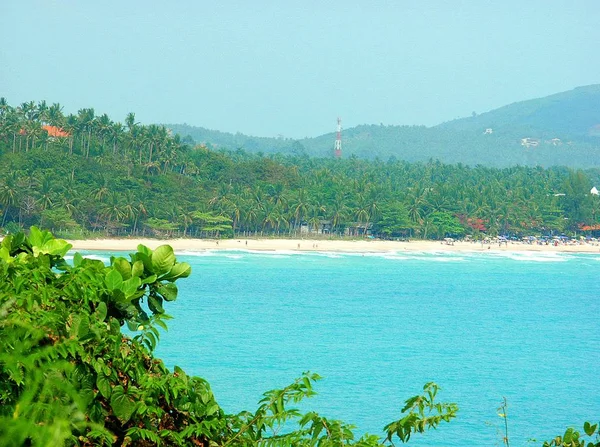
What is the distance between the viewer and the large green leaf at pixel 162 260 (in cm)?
269

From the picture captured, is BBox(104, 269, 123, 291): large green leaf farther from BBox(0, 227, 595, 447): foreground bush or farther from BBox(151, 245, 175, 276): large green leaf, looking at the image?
BBox(151, 245, 175, 276): large green leaf

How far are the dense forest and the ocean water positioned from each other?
4976mm

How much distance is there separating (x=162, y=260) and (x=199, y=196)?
57.6 m

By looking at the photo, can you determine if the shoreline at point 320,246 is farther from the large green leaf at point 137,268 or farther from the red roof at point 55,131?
the large green leaf at point 137,268

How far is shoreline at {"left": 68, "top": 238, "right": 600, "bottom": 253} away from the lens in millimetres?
52156

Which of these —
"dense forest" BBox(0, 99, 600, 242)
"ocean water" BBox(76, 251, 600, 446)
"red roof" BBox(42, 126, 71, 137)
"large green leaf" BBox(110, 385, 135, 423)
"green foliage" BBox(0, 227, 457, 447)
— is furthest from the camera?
"red roof" BBox(42, 126, 71, 137)

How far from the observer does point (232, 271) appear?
47.2 meters

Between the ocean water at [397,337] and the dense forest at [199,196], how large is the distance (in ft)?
16.3

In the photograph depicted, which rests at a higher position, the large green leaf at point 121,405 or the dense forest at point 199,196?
the dense forest at point 199,196

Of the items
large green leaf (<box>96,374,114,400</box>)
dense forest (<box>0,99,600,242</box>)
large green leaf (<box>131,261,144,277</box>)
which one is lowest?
large green leaf (<box>96,374,114,400</box>)

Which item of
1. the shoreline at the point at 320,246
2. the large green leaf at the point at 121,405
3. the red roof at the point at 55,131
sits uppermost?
the red roof at the point at 55,131

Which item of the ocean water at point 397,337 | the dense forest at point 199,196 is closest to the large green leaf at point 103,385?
the ocean water at point 397,337

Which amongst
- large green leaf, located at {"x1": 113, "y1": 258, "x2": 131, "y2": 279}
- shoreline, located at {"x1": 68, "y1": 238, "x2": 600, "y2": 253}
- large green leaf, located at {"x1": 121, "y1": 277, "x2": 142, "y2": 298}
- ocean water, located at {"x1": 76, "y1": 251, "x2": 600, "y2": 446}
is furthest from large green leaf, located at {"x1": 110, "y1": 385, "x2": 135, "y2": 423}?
shoreline, located at {"x1": 68, "y1": 238, "x2": 600, "y2": 253}

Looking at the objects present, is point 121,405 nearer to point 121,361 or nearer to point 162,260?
point 121,361
